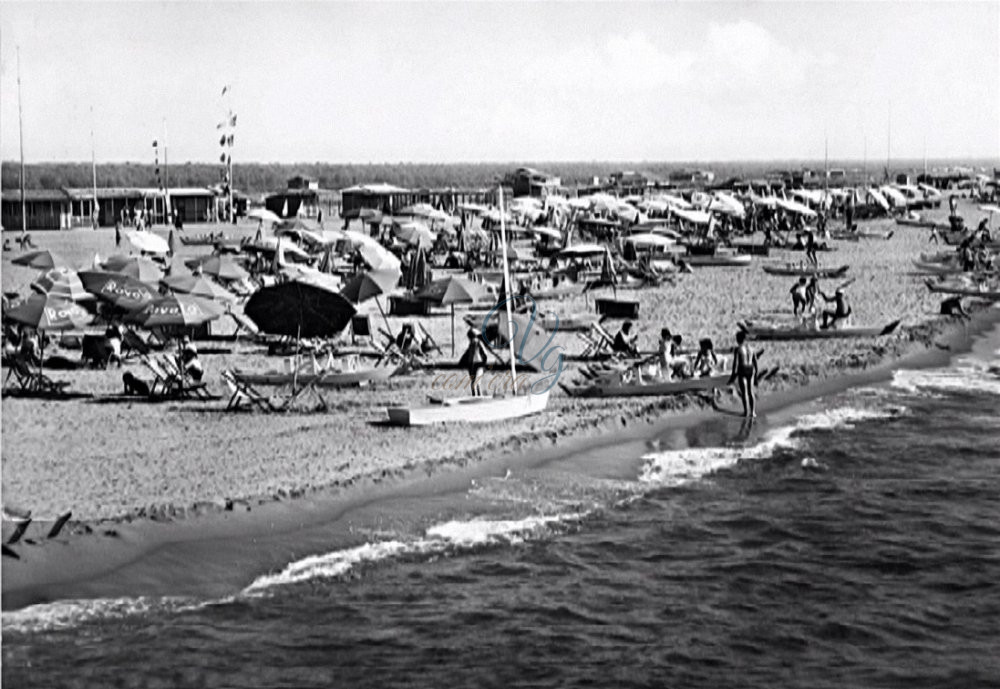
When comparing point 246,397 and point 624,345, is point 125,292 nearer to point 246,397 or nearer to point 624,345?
point 246,397

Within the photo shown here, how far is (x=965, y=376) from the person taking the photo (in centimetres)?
2431

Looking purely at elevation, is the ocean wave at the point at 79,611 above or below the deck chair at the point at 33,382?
below

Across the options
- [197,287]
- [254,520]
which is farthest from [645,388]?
[197,287]

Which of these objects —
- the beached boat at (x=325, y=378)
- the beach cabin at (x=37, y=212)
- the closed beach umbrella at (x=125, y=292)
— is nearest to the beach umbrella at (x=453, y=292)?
the beached boat at (x=325, y=378)

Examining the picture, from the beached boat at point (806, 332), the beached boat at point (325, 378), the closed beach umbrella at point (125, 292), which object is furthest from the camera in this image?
the beached boat at point (806, 332)

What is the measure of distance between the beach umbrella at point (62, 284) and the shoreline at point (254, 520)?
12.6 metres

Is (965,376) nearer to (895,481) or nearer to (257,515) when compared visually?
Result: (895,481)

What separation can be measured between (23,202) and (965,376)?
114ft

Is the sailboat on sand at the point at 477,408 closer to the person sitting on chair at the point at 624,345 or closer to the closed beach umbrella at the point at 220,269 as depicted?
the person sitting on chair at the point at 624,345

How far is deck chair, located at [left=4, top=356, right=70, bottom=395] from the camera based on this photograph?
19266 mm

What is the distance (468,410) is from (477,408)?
13 centimetres

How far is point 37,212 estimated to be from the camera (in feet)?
165

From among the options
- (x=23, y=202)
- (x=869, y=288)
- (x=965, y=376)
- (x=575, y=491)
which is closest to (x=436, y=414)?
(x=575, y=491)

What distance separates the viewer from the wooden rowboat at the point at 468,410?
1758cm
